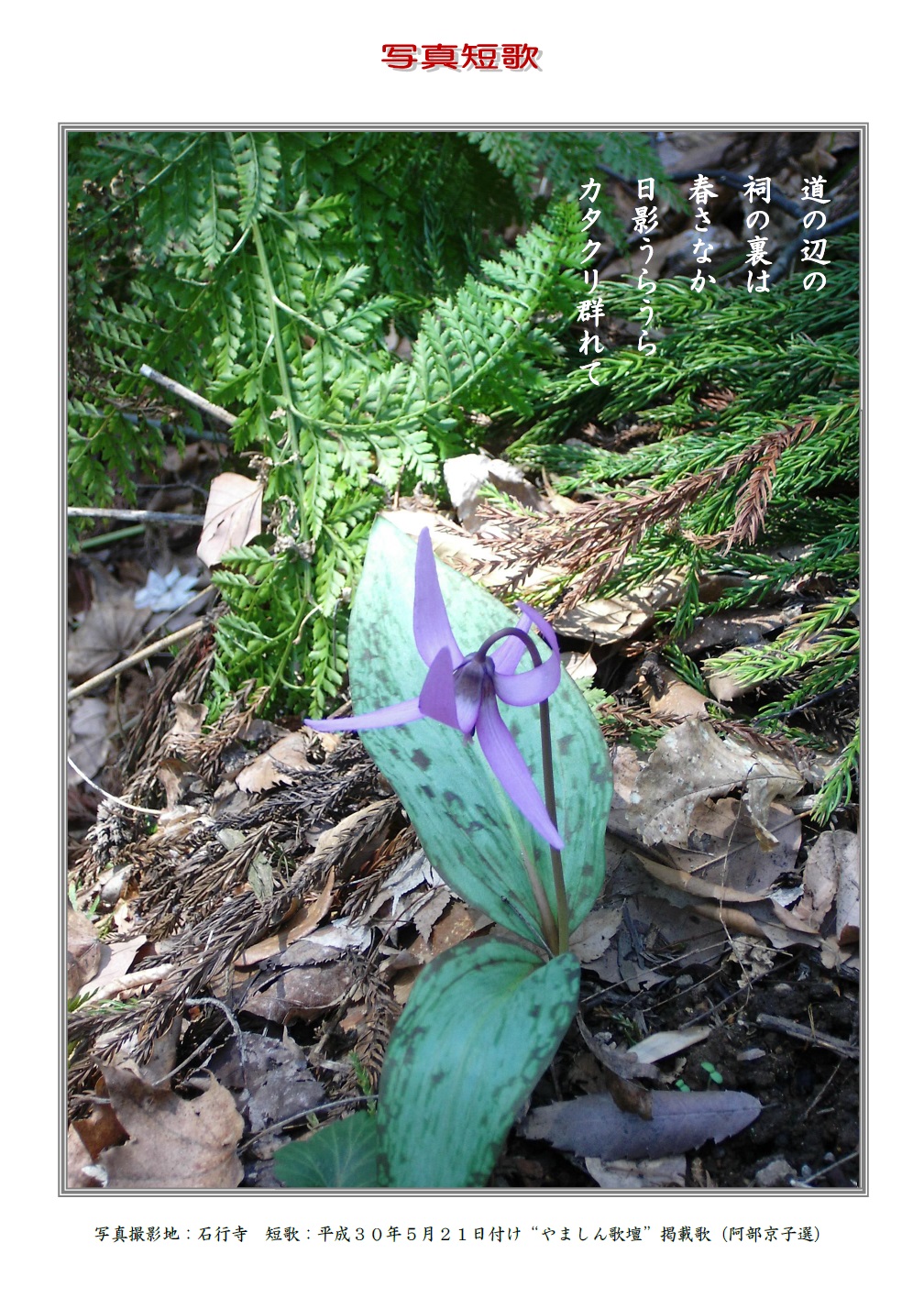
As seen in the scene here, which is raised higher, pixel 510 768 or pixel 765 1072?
pixel 510 768

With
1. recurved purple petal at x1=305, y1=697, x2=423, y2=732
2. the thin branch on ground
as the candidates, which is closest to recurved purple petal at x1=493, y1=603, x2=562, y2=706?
recurved purple petal at x1=305, y1=697, x2=423, y2=732

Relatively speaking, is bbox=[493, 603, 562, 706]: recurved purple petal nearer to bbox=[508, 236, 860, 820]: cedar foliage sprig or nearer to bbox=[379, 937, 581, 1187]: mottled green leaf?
bbox=[379, 937, 581, 1187]: mottled green leaf

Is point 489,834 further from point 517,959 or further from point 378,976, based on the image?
point 378,976

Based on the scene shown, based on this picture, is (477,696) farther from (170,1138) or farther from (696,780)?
(170,1138)

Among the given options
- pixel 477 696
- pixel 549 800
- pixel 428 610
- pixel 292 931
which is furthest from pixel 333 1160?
pixel 428 610
